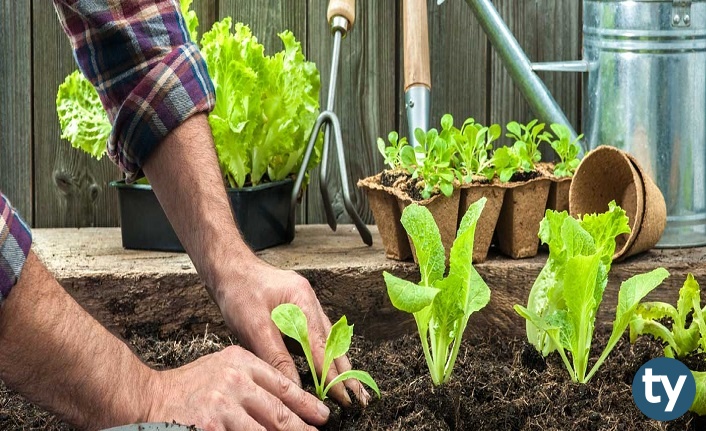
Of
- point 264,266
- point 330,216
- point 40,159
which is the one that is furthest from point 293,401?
point 40,159

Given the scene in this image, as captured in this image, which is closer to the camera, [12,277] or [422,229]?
[12,277]

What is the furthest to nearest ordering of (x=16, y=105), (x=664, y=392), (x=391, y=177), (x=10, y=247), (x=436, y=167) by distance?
(x=16, y=105), (x=391, y=177), (x=436, y=167), (x=664, y=392), (x=10, y=247)

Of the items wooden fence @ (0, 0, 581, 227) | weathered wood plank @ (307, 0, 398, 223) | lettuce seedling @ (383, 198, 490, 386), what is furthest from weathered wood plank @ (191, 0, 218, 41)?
lettuce seedling @ (383, 198, 490, 386)

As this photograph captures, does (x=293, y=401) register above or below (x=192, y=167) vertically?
below

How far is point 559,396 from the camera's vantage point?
1169 mm

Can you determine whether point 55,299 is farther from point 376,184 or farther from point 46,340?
point 376,184

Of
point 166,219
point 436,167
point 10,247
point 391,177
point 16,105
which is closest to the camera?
point 10,247

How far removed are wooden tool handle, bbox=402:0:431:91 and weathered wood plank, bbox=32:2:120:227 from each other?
725 millimetres

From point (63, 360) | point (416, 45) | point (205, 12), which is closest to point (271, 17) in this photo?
point (205, 12)

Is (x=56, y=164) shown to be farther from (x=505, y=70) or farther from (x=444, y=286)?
(x=444, y=286)

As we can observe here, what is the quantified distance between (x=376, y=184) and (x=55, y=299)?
2.41 feet

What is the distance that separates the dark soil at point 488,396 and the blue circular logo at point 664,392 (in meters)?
0.01

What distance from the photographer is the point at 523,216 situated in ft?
5.47

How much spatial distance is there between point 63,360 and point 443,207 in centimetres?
74
